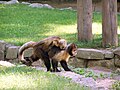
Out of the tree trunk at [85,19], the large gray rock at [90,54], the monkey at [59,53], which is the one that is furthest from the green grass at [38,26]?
the monkey at [59,53]

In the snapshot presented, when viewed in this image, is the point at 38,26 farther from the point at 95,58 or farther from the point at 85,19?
the point at 95,58

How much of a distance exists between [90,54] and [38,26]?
465 centimetres

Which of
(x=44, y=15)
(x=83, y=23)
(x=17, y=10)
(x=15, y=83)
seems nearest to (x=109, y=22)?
(x=83, y=23)

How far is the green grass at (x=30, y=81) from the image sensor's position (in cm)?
603

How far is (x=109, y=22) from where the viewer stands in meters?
10.7

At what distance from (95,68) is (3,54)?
2.45 metres

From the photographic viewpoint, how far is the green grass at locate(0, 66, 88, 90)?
6027mm

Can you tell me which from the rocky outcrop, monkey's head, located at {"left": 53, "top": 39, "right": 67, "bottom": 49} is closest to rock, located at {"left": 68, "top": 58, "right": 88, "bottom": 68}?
the rocky outcrop

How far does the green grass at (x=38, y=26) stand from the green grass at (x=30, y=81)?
3.89 m

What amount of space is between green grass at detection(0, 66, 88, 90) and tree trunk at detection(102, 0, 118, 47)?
12.3 ft

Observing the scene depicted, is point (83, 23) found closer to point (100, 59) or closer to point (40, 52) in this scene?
point (100, 59)

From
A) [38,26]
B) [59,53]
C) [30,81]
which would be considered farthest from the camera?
[38,26]

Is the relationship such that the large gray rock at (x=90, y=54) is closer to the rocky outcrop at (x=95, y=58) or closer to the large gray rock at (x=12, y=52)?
the rocky outcrop at (x=95, y=58)

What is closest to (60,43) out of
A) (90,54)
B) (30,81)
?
(90,54)
